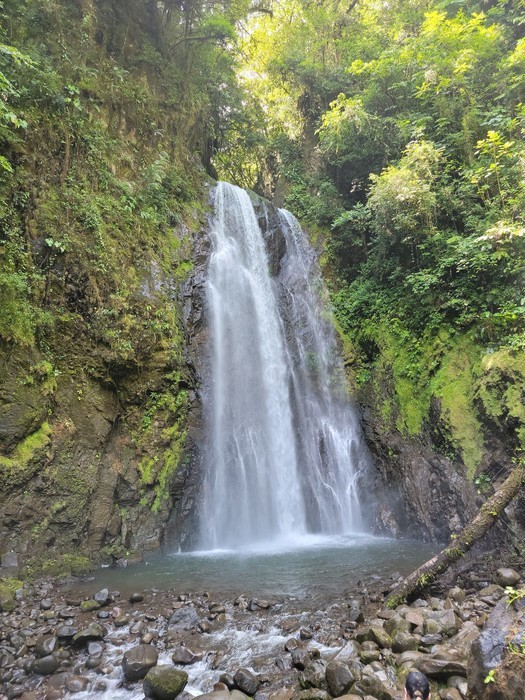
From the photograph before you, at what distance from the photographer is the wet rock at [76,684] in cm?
369

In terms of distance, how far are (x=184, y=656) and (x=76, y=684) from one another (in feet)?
3.32

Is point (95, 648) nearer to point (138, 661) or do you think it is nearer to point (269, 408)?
point (138, 661)

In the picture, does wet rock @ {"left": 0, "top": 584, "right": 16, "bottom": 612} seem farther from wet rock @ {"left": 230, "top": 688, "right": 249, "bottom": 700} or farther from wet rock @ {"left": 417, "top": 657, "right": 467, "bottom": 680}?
wet rock @ {"left": 417, "top": 657, "right": 467, "bottom": 680}

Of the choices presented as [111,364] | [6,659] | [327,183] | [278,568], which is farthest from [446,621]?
[327,183]

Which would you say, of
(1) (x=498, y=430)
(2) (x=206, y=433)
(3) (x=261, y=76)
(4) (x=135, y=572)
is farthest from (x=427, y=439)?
(3) (x=261, y=76)

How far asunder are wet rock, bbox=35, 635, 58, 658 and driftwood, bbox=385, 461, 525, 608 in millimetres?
3836

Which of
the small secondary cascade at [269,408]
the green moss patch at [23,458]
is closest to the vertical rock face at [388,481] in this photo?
the small secondary cascade at [269,408]

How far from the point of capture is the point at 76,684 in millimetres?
3723

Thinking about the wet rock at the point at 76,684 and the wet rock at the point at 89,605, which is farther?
the wet rock at the point at 89,605

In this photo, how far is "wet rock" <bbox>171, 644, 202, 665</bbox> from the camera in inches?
160

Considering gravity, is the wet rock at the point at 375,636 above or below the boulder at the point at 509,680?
below

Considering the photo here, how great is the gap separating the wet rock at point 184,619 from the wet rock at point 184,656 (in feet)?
1.95

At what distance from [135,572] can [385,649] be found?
14.7 feet

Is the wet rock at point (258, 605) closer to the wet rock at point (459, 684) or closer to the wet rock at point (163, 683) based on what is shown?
the wet rock at point (163, 683)
